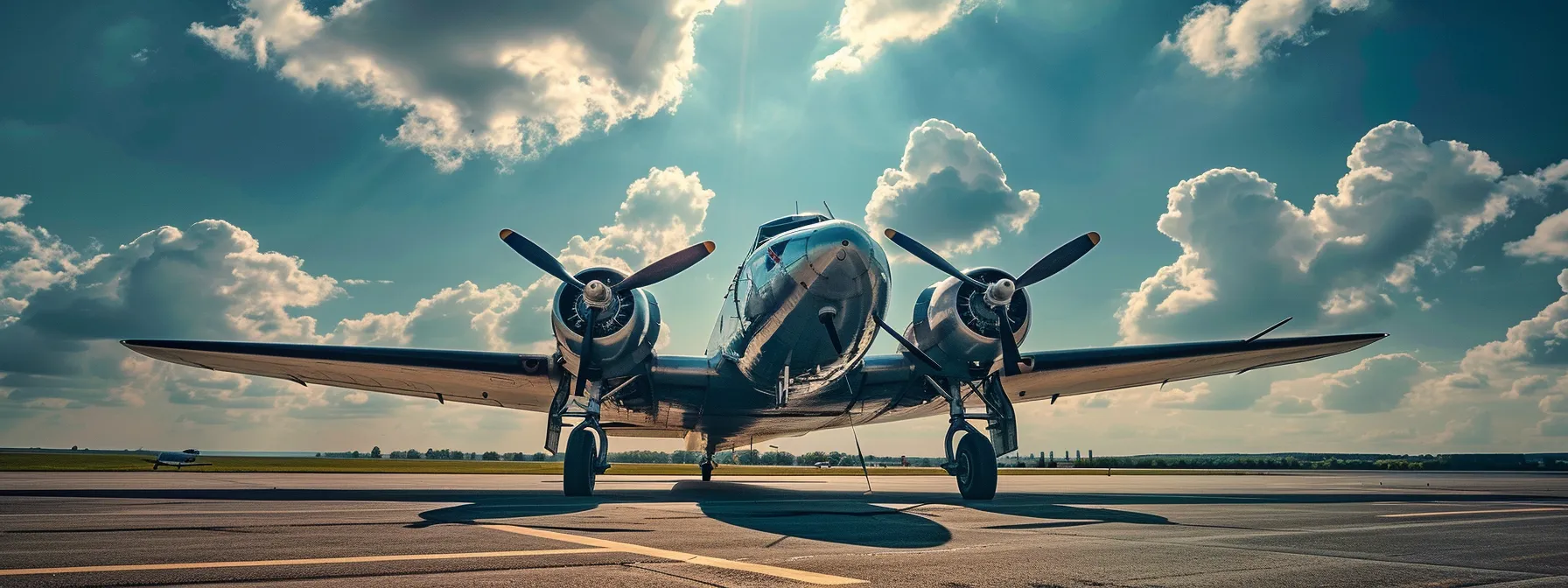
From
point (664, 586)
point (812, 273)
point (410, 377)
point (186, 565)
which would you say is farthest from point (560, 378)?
point (664, 586)

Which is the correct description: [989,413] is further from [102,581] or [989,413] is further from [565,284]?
[102,581]

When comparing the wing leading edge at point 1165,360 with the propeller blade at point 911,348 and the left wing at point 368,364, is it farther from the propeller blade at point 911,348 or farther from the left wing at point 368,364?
the left wing at point 368,364

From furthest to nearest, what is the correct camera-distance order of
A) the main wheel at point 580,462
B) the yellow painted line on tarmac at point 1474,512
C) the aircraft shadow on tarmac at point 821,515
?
the main wheel at point 580,462, the yellow painted line on tarmac at point 1474,512, the aircraft shadow on tarmac at point 821,515

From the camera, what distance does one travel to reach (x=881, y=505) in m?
13.1

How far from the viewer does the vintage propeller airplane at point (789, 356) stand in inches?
525

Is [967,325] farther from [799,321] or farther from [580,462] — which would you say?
[580,462]

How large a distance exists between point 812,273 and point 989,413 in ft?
23.4

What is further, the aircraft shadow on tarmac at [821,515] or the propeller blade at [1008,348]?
the propeller blade at [1008,348]

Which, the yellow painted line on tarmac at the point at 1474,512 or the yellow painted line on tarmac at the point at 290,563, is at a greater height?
the yellow painted line on tarmac at the point at 290,563

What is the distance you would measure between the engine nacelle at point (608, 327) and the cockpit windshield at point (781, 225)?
274cm

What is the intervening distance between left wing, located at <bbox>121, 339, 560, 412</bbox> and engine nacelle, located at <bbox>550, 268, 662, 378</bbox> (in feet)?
5.91

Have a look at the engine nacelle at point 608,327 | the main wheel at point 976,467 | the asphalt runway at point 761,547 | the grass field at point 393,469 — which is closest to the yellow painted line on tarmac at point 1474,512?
the asphalt runway at point 761,547

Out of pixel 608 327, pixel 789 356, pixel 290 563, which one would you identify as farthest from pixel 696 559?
pixel 608 327

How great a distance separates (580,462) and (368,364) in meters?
6.18
